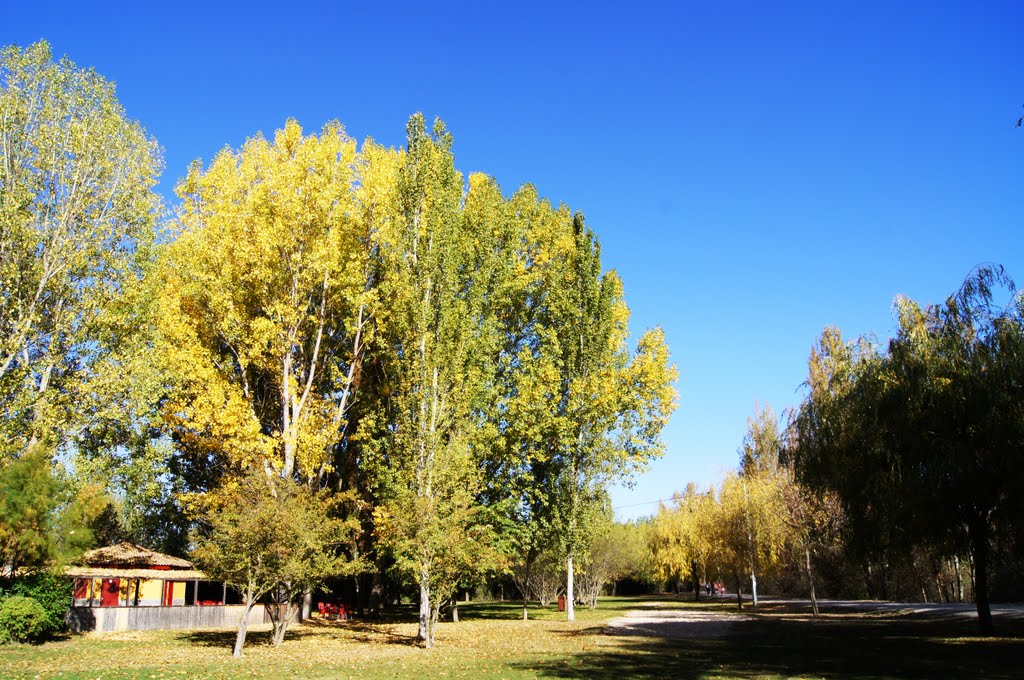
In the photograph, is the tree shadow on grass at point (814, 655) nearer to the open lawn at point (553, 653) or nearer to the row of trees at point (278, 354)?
the open lawn at point (553, 653)

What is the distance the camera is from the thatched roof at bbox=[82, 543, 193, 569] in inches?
1193

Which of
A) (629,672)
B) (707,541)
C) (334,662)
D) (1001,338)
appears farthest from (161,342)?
(707,541)

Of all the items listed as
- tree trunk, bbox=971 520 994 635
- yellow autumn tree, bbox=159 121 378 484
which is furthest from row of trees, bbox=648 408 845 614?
yellow autumn tree, bbox=159 121 378 484

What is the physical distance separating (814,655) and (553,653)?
21.8ft

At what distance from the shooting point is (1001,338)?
59.8 feet

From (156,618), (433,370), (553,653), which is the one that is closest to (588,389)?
(433,370)

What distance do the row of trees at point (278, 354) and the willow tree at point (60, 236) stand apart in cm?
7

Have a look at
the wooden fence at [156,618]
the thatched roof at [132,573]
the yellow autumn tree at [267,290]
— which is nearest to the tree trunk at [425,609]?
the yellow autumn tree at [267,290]

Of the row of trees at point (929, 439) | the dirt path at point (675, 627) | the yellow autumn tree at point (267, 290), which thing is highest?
the yellow autumn tree at point (267, 290)

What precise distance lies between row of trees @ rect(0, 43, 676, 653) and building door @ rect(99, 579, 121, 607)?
253 inches

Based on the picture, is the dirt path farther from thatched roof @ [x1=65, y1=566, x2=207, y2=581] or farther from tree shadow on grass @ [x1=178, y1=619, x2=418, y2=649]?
thatched roof @ [x1=65, y1=566, x2=207, y2=581]

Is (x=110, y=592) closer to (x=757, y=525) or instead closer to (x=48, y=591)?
(x=48, y=591)

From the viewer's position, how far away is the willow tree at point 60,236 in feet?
75.4

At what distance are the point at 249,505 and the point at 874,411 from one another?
18056 millimetres
